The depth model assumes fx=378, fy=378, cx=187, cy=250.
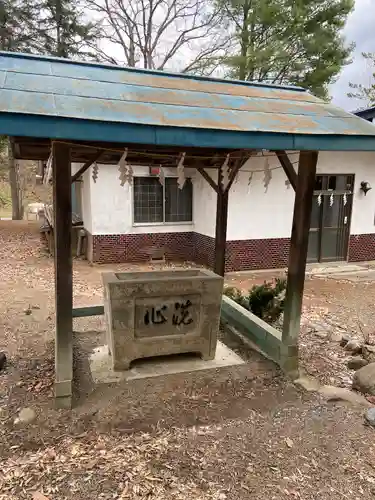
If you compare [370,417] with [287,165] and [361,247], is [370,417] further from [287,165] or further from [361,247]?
[361,247]

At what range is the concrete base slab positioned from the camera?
12.3ft

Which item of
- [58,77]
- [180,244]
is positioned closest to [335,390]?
[58,77]

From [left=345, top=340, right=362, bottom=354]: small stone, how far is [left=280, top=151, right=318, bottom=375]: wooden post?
1.14 metres

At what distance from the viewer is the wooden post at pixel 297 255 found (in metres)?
3.62

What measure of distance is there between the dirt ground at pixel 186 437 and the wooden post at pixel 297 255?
292mm

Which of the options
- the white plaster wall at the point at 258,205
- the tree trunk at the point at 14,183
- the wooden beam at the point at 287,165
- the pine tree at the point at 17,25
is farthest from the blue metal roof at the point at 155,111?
the pine tree at the point at 17,25

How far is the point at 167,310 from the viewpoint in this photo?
3895mm

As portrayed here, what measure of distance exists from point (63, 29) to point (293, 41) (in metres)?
8.58

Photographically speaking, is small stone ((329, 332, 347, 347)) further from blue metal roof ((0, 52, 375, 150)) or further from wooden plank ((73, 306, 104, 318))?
wooden plank ((73, 306, 104, 318))

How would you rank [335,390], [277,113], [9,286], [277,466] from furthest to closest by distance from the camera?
[9,286]
[335,390]
[277,113]
[277,466]

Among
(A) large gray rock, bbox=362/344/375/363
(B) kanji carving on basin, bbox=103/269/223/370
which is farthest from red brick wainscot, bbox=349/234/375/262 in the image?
(B) kanji carving on basin, bbox=103/269/223/370

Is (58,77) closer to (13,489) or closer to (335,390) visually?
(13,489)

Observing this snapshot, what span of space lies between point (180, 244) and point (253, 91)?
6.92 metres

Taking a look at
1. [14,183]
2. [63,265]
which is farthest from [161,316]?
[14,183]
